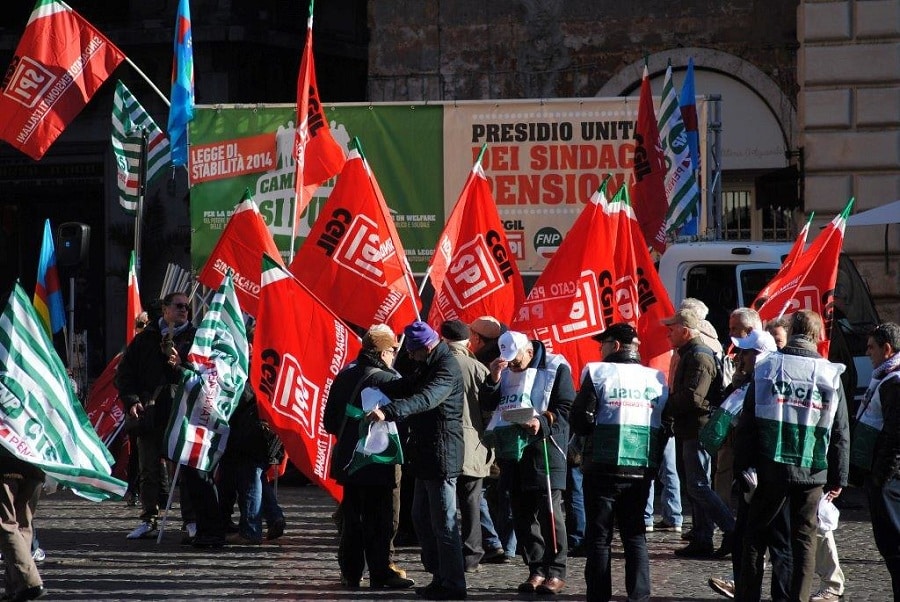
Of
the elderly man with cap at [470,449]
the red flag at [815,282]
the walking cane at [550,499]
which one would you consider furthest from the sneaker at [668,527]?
the walking cane at [550,499]

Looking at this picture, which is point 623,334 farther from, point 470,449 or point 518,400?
point 470,449

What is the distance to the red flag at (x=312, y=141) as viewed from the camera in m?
14.8

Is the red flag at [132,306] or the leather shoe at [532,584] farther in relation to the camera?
the red flag at [132,306]

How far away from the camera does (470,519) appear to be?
406 inches

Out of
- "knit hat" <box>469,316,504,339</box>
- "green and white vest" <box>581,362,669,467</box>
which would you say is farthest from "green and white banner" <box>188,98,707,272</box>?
"green and white vest" <box>581,362,669,467</box>

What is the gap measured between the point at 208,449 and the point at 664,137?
6260mm

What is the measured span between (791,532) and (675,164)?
778 cm

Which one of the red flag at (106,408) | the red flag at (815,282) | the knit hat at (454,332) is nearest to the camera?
the knit hat at (454,332)

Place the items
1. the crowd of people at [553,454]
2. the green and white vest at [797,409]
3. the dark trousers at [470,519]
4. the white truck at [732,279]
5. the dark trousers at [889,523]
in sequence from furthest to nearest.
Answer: the white truck at [732,279] → the dark trousers at [470,519] → the dark trousers at [889,523] → the crowd of people at [553,454] → the green and white vest at [797,409]

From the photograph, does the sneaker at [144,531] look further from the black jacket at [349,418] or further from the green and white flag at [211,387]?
the black jacket at [349,418]

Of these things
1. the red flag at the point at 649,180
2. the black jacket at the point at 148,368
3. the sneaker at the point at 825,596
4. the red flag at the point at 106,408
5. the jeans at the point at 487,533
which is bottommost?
the sneaker at the point at 825,596

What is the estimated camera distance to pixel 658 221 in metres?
15.4

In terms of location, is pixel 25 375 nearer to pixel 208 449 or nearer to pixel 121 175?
pixel 208 449

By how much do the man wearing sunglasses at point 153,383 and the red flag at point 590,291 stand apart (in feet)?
8.37
